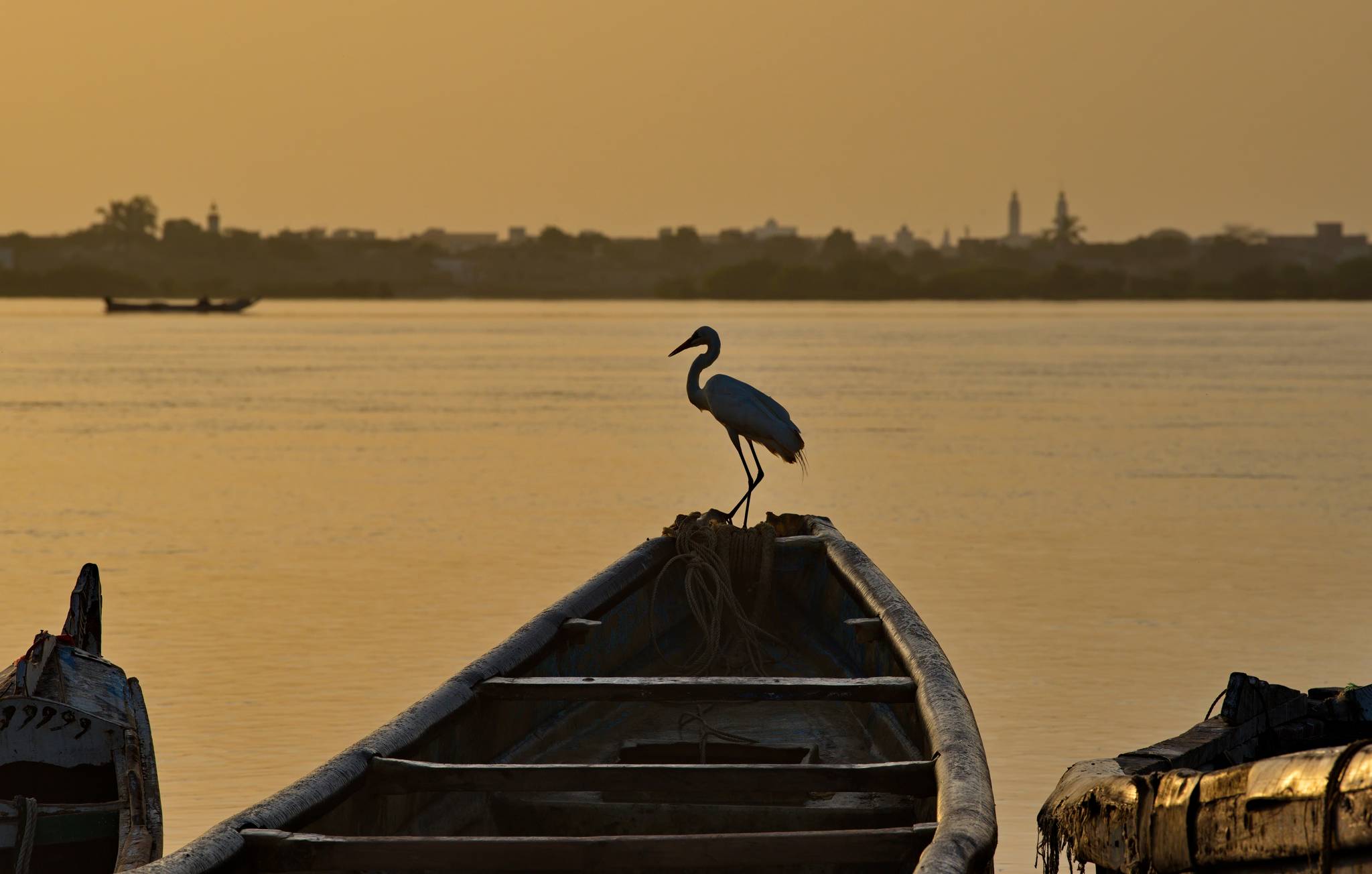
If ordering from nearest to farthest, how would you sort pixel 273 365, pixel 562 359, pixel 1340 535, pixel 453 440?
pixel 1340 535
pixel 453 440
pixel 273 365
pixel 562 359

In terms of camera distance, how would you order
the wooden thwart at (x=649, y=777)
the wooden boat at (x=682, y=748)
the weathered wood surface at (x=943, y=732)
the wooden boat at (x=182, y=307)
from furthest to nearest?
the wooden boat at (x=182, y=307), the wooden thwart at (x=649, y=777), the wooden boat at (x=682, y=748), the weathered wood surface at (x=943, y=732)

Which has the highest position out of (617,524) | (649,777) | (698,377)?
(698,377)

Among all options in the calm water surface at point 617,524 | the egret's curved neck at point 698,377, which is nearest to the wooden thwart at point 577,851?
the calm water surface at point 617,524

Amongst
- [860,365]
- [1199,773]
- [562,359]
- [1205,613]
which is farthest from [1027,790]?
[562,359]

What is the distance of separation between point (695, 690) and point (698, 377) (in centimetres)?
454

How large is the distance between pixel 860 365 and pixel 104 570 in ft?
142

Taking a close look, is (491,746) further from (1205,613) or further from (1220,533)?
(1220,533)

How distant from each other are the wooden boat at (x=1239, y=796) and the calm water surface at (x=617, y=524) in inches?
66.6

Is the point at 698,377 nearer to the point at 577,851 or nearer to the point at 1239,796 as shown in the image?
the point at 577,851

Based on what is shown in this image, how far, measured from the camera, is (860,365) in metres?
57.8

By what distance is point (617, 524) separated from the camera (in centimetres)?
1945

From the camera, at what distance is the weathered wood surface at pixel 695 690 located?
673cm

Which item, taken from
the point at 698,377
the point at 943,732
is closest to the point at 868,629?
the point at 943,732

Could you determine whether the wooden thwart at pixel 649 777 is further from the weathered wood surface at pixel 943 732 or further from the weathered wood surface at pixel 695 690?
the weathered wood surface at pixel 695 690
